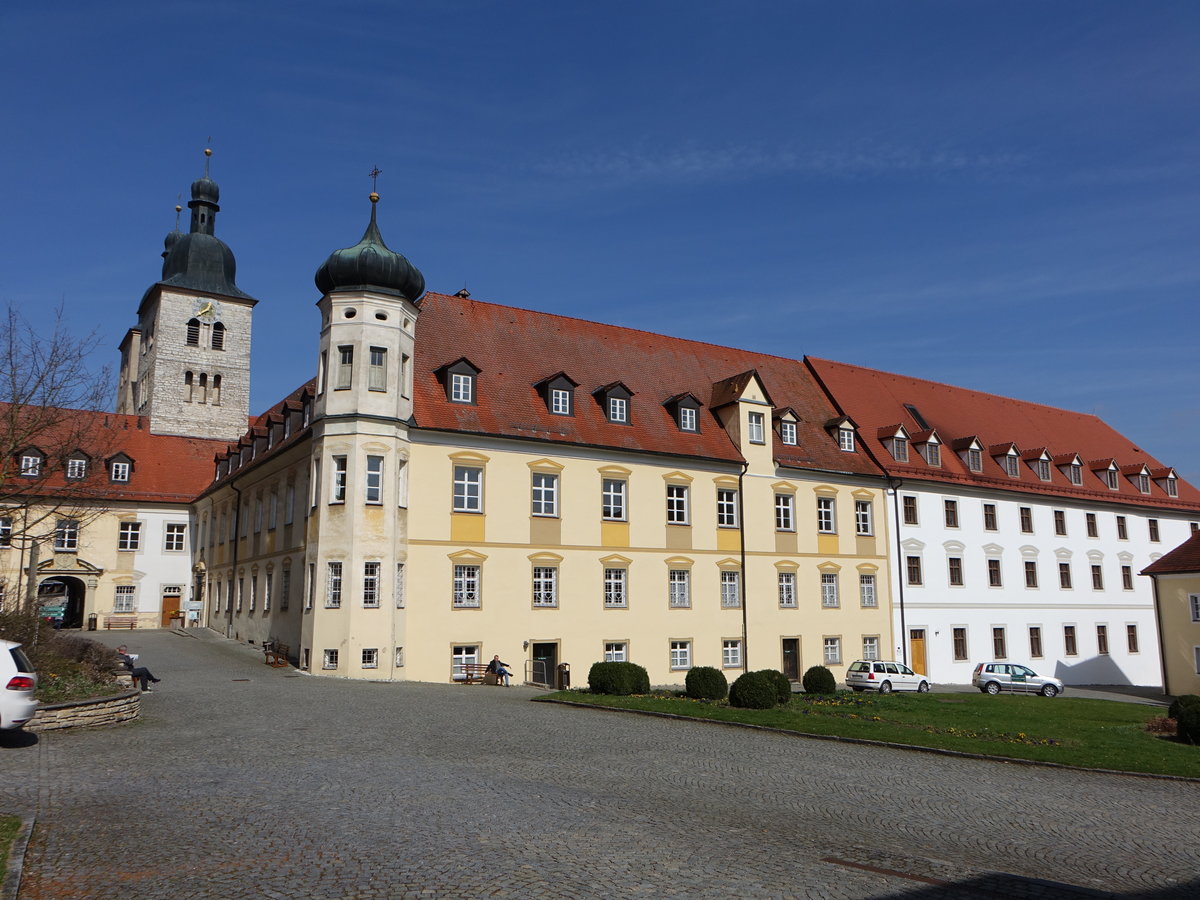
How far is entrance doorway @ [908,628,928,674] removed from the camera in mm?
40344

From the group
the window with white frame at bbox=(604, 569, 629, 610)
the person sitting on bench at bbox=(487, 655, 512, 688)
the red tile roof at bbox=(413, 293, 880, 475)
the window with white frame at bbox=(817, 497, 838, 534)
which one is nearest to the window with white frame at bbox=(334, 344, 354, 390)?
the red tile roof at bbox=(413, 293, 880, 475)

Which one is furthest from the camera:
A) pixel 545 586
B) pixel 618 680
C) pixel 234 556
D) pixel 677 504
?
pixel 234 556

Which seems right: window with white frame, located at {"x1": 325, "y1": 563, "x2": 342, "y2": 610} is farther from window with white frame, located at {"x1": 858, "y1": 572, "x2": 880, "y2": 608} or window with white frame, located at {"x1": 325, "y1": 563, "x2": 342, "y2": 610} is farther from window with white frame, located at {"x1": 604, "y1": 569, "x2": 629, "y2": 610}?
window with white frame, located at {"x1": 858, "y1": 572, "x2": 880, "y2": 608}

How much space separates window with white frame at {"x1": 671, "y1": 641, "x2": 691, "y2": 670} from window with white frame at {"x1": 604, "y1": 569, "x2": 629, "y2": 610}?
2.54 m

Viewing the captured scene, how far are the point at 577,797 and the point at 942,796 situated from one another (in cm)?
494

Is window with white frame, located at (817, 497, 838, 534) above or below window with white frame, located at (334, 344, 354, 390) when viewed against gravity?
below

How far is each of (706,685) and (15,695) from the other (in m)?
16.2

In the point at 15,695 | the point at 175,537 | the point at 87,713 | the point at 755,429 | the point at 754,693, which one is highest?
the point at 755,429

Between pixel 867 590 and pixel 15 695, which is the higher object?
pixel 867 590

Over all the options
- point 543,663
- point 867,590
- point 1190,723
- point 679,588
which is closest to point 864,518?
point 867,590

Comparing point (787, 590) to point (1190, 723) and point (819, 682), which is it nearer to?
point (819, 682)

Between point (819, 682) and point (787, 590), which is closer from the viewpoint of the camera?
point (819, 682)

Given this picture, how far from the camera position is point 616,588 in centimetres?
3409

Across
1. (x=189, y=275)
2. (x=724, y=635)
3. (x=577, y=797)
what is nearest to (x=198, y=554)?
(x=189, y=275)
